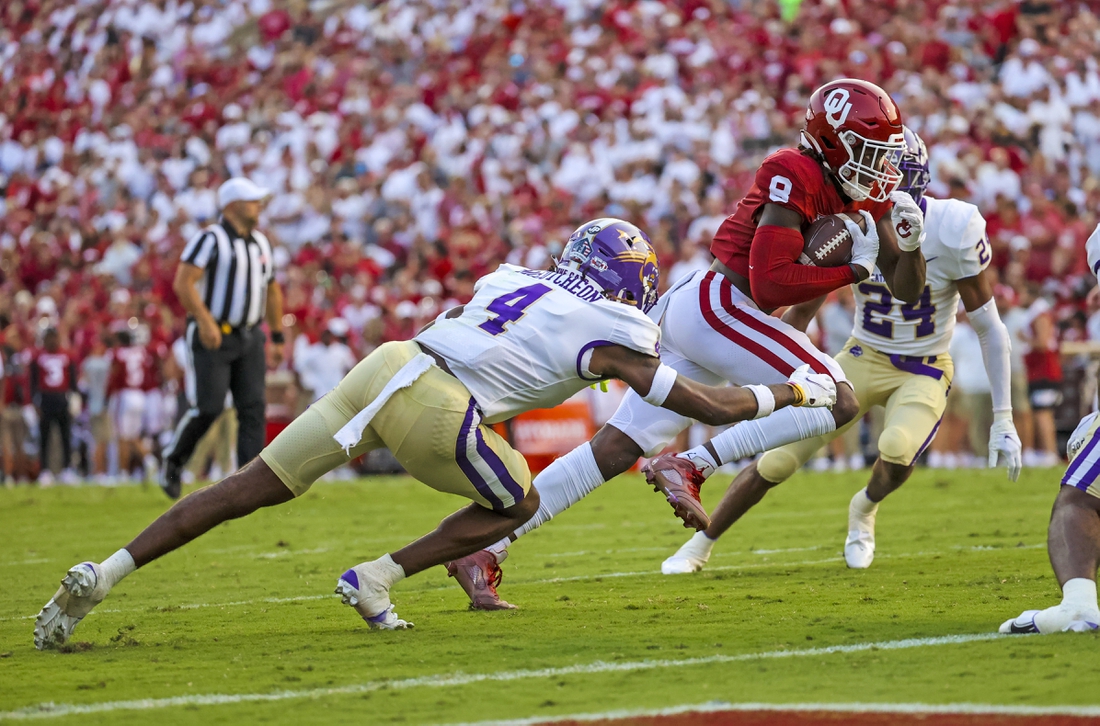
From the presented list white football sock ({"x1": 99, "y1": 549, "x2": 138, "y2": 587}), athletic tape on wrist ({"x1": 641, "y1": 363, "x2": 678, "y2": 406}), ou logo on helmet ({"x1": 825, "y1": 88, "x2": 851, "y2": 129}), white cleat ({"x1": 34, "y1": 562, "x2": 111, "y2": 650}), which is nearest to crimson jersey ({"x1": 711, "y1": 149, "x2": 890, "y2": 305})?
ou logo on helmet ({"x1": 825, "y1": 88, "x2": 851, "y2": 129})

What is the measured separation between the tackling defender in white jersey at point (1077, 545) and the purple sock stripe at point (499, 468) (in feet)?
5.21

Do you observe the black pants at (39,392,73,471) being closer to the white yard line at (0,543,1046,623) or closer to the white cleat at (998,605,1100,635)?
the white yard line at (0,543,1046,623)

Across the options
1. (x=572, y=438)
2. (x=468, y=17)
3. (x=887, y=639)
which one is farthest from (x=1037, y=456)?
(x=468, y=17)

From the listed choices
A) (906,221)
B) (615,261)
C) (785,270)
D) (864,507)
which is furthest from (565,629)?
(864,507)

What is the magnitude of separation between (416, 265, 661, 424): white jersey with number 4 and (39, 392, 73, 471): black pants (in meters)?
10.3

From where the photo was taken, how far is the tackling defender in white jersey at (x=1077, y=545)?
4.05m

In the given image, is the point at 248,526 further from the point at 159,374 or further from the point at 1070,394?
the point at 1070,394

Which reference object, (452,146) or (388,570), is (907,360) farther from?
(452,146)

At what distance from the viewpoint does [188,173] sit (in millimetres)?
18531

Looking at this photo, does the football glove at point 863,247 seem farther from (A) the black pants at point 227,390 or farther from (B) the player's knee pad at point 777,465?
(A) the black pants at point 227,390

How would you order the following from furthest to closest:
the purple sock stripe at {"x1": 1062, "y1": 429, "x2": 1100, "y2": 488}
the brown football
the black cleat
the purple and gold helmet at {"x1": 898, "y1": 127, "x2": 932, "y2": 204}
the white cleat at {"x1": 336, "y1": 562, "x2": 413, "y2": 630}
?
the black cleat, the purple and gold helmet at {"x1": 898, "y1": 127, "x2": 932, "y2": 204}, the brown football, the white cleat at {"x1": 336, "y1": 562, "x2": 413, "y2": 630}, the purple sock stripe at {"x1": 1062, "y1": 429, "x2": 1100, "y2": 488}

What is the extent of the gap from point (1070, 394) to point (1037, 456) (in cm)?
75

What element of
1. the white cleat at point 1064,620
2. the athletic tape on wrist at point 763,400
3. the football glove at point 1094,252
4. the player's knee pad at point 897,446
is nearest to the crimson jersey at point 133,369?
the player's knee pad at point 897,446

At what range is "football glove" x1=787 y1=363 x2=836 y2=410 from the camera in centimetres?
475
